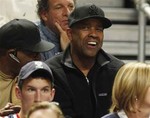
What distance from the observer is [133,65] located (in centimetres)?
528

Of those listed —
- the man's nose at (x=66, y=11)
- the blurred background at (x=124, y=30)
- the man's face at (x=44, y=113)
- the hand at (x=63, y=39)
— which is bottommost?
the blurred background at (x=124, y=30)

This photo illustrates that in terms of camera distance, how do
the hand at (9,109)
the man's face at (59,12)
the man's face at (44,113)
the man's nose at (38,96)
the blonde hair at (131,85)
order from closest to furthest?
the man's face at (44,113) → the blonde hair at (131,85) → the man's nose at (38,96) → the hand at (9,109) → the man's face at (59,12)

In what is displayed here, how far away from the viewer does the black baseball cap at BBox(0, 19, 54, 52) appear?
5.91m

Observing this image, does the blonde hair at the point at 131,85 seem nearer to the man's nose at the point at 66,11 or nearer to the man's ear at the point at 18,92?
the man's ear at the point at 18,92

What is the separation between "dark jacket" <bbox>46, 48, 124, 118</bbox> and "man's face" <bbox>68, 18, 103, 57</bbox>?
103 mm

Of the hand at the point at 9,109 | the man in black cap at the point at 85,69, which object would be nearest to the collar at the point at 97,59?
the man in black cap at the point at 85,69

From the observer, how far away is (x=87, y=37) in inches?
236

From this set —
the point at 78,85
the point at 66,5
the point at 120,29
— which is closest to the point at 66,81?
the point at 78,85

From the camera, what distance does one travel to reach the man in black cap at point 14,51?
5832mm

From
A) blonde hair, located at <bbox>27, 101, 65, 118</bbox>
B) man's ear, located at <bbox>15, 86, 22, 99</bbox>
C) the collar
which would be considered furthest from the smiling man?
blonde hair, located at <bbox>27, 101, 65, 118</bbox>

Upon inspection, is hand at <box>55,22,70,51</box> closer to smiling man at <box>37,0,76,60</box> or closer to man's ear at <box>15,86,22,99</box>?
smiling man at <box>37,0,76,60</box>

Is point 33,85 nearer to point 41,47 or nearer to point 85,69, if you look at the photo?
point 41,47

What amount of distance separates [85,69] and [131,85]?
2.82 feet

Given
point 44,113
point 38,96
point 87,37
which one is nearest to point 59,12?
point 87,37
